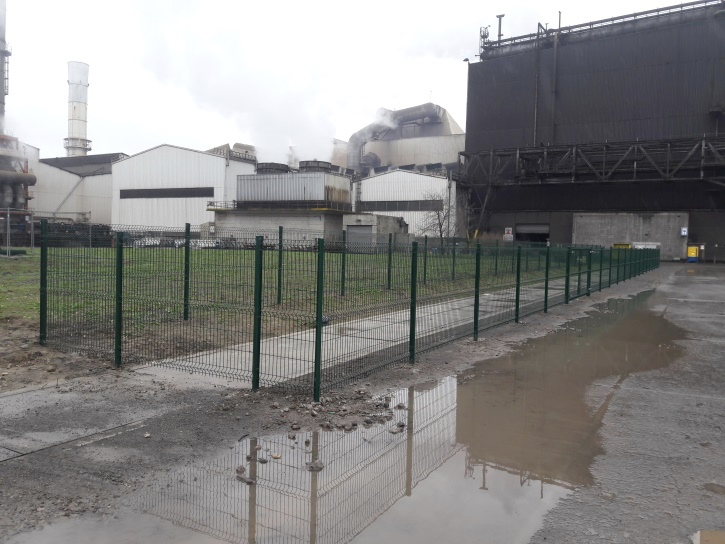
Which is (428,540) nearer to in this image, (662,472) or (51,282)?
(662,472)

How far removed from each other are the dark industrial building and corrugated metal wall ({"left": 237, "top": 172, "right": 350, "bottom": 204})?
38.8ft

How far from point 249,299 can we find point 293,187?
46829 millimetres

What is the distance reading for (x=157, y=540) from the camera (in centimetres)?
395

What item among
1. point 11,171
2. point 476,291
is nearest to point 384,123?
point 11,171

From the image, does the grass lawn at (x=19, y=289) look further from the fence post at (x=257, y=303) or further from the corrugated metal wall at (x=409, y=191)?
the corrugated metal wall at (x=409, y=191)

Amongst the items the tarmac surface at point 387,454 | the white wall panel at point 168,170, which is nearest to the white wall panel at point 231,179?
the white wall panel at point 168,170

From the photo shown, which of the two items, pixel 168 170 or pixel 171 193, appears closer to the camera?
pixel 171 193

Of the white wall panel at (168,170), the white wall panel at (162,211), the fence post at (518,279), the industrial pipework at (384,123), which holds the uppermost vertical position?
the industrial pipework at (384,123)

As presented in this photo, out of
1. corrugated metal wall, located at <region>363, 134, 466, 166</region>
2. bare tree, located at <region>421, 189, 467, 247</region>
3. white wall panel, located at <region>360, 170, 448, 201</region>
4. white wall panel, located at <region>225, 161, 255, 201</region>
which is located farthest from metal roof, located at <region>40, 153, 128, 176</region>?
bare tree, located at <region>421, 189, 467, 247</region>

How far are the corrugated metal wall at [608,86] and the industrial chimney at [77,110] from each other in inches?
1847

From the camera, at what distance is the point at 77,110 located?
255ft

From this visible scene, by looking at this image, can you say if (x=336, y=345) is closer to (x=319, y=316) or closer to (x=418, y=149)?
(x=319, y=316)

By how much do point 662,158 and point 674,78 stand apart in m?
7.19

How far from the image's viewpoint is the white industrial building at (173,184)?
6262cm
